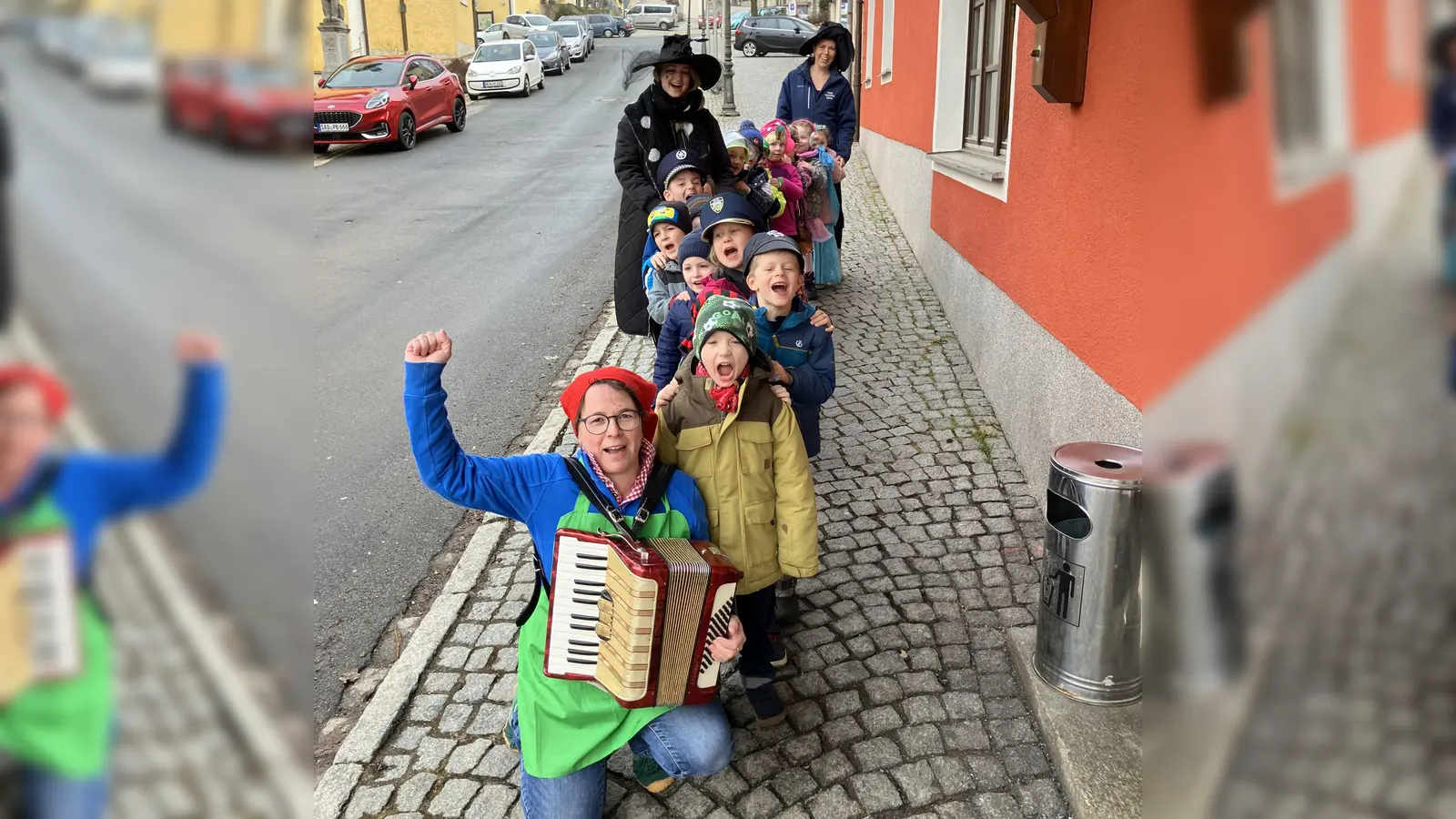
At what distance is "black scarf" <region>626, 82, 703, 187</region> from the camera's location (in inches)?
214

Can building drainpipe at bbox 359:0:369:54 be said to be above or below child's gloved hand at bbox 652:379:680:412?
above

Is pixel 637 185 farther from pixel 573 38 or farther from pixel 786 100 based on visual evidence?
pixel 573 38

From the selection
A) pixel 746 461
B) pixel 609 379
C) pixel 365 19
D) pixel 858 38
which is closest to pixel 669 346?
pixel 746 461

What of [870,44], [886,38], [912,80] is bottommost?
[912,80]

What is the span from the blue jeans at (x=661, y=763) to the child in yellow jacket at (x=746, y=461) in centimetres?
44

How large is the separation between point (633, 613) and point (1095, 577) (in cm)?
149
